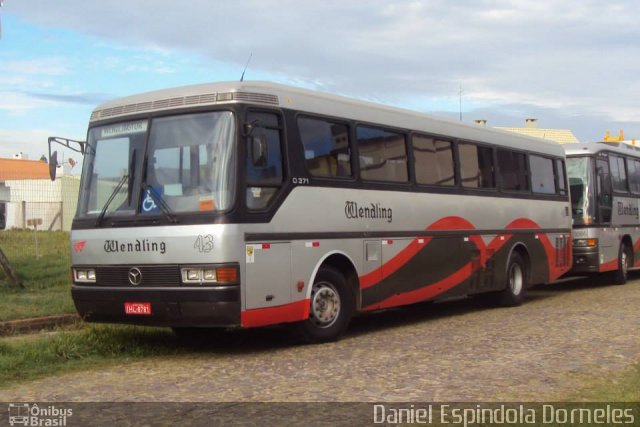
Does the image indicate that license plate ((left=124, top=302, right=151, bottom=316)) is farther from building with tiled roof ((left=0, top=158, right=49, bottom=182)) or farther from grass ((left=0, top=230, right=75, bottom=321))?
building with tiled roof ((left=0, top=158, right=49, bottom=182))

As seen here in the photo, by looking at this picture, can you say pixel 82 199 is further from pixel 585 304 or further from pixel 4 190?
pixel 4 190

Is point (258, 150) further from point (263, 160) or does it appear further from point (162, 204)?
point (162, 204)

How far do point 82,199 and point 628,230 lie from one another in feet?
50.6

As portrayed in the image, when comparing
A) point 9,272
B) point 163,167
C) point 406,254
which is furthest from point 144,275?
point 9,272

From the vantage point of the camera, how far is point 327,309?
10.8 meters

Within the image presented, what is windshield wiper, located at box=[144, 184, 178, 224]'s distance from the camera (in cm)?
959

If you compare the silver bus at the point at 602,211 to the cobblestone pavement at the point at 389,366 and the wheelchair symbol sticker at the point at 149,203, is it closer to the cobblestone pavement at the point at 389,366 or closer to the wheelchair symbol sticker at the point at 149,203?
the cobblestone pavement at the point at 389,366

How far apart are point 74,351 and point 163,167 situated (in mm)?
2278

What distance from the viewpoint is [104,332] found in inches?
410

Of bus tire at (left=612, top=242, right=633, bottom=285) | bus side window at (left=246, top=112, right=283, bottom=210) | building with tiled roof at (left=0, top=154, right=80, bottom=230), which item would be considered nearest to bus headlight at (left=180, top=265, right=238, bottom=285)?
bus side window at (left=246, top=112, right=283, bottom=210)

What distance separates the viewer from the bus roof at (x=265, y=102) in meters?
9.88

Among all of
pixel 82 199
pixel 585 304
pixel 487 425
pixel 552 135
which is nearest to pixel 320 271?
pixel 82 199

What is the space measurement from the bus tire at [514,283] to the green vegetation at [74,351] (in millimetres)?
6955

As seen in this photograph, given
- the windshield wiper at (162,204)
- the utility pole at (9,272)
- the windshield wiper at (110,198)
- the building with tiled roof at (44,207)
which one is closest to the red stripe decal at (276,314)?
the windshield wiper at (162,204)
